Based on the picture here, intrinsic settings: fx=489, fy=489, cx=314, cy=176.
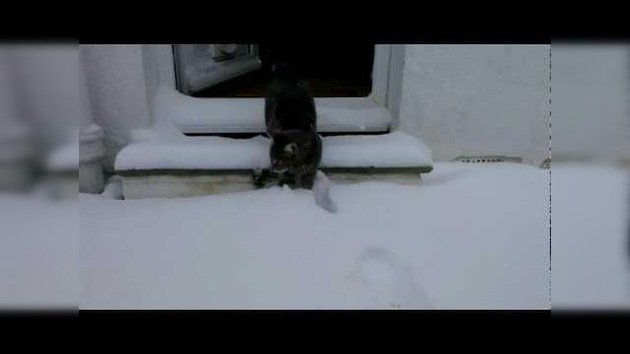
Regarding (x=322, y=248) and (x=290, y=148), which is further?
(x=290, y=148)

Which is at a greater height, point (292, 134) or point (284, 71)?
point (284, 71)

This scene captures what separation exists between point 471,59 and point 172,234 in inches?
44.7

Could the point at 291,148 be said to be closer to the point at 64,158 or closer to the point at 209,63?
the point at 64,158

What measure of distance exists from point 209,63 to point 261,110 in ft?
1.83

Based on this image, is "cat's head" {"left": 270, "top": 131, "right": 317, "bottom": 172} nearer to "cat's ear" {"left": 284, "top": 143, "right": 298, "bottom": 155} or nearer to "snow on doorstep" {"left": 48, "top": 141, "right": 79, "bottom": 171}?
"cat's ear" {"left": 284, "top": 143, "right": 298, "bottom": 155}

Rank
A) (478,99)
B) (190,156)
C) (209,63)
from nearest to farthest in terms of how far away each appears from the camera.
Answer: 1. (190,156)
2. (478,99)
3. (209,63)

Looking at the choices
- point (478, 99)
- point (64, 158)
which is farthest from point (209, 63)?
point (64, 158)

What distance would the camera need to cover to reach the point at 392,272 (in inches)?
46.9

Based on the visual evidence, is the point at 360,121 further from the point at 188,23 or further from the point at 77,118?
the point at 77,118

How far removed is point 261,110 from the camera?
1832 millimetres

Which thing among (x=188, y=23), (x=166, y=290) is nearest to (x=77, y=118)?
(x=188, y=23)

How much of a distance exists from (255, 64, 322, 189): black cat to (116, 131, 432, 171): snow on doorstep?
93 mm

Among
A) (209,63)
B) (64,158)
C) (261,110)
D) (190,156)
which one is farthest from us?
(209,63)

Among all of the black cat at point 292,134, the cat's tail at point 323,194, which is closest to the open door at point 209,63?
the black cat at point 292,134
